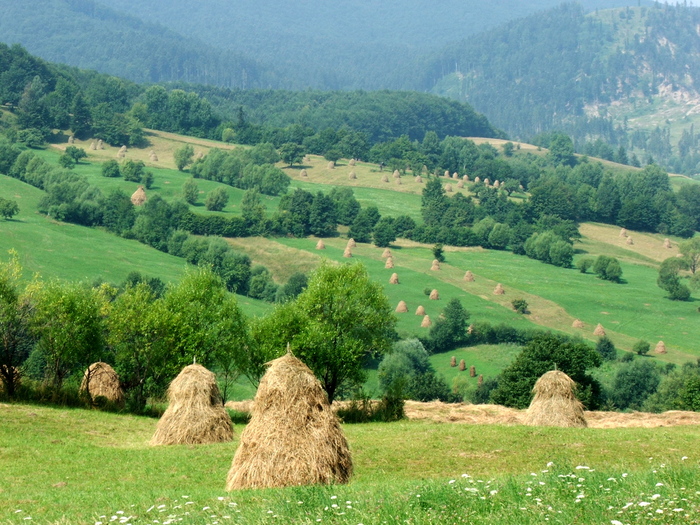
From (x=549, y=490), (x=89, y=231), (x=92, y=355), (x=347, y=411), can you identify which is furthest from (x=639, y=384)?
(x=89, y=231)

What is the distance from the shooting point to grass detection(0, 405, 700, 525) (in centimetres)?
1529

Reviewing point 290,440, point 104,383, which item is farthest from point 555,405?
point 104,383

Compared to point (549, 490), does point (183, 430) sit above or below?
below

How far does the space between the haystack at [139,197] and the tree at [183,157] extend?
90.5 feet

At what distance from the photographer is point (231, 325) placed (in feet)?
136

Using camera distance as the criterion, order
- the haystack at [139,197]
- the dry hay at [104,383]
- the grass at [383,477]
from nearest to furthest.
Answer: the grass at [383,477] → the dry hay at [104,383] → the haystack at [139,197]

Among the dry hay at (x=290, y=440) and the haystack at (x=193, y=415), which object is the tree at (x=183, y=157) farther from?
the dry hay at (x=290, y=440)

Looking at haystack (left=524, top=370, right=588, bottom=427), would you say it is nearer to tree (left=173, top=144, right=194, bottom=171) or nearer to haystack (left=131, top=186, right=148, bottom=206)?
haystack (left=131, top=186, right=148, bottom=206)

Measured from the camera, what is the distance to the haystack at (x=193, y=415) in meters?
30.7

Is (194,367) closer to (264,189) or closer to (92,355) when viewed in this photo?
(92,355)

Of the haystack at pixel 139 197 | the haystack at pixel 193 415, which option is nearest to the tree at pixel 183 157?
the haystack at pixel 139 197

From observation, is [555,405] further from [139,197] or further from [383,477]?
[139,197]

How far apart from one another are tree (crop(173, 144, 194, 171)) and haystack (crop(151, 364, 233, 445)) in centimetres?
14364

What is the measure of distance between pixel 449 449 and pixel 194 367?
32.3 ft
